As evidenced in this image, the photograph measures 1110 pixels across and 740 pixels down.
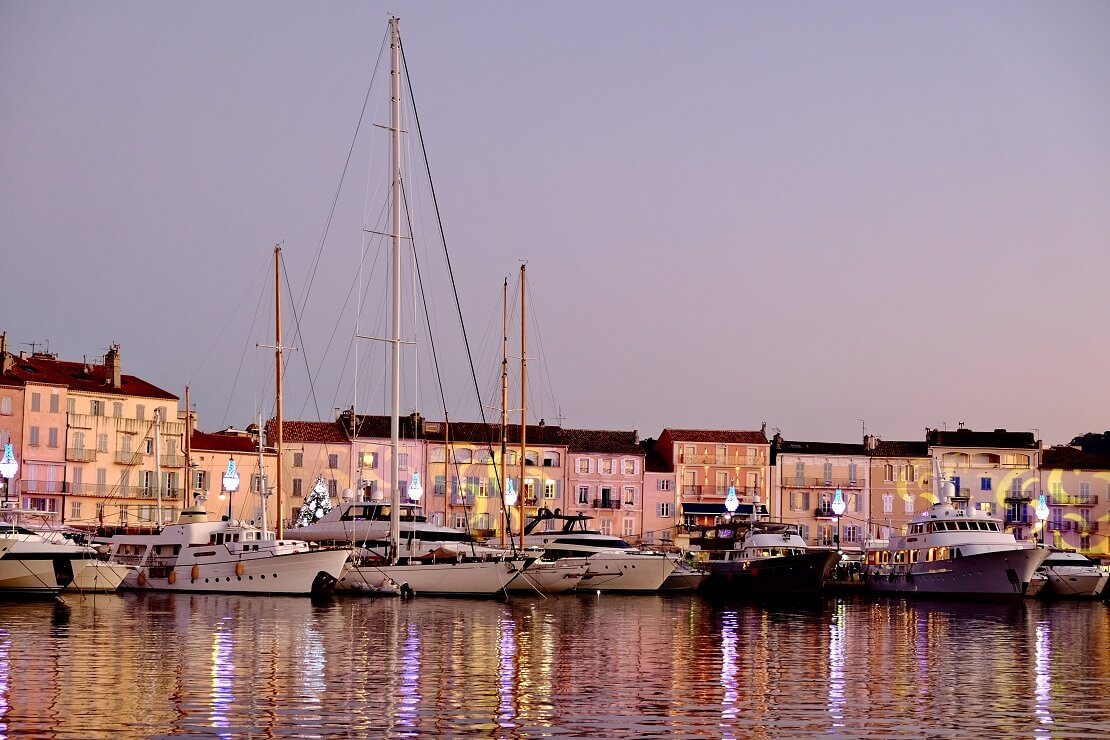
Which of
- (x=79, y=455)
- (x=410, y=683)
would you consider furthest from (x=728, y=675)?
(x=79, y=455)

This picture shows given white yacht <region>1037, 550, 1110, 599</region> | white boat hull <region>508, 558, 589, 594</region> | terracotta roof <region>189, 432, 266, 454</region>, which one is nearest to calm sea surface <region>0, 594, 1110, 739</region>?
white boat hull <region>508, 558, 589, 594</region>

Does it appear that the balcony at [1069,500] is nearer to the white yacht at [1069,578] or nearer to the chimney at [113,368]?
the white yacht at [1069,578]

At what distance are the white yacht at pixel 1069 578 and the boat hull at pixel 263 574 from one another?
133 ft

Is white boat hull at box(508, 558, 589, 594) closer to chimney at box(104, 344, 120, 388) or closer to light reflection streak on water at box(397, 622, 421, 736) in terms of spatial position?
light reflection streak on water at box(397, 622, 421, 736)

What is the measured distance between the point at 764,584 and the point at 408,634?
127 ft

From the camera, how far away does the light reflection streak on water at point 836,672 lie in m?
22.8

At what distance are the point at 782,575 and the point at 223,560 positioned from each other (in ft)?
92.4

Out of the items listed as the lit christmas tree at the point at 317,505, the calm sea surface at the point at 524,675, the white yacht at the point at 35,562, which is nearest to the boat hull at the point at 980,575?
the calm sea surface at the point at 524,675

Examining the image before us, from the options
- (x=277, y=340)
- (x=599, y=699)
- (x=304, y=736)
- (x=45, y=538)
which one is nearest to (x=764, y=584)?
(x=277, y=340)

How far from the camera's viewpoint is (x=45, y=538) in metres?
55.4

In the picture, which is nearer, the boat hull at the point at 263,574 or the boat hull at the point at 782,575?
the boat hull at the point at 263,574

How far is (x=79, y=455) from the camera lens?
9194 cm

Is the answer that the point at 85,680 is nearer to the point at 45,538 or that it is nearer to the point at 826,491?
the point at 45,538

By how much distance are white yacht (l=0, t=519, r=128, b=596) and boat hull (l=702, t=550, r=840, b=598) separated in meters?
33.2
